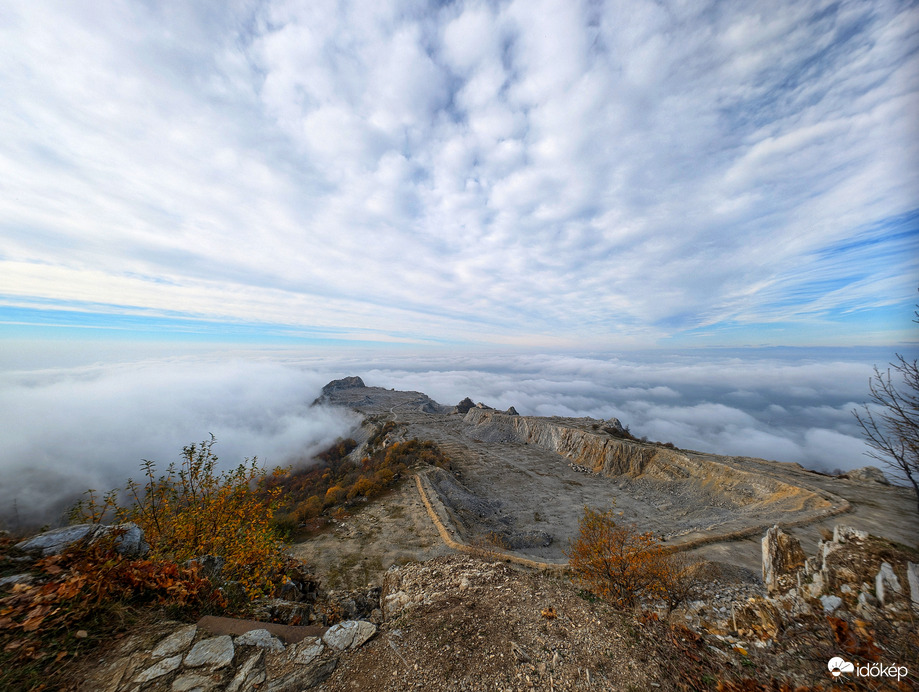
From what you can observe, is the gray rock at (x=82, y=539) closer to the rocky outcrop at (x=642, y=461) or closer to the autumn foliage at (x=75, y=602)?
the autumn foliage at (x=75, y=602)

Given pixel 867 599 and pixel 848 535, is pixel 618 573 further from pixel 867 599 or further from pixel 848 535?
pixel 848 535

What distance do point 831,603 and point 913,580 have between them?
1.46 m

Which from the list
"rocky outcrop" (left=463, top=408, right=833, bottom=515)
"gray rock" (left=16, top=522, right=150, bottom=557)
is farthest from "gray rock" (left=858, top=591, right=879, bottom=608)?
"gray rock" (left=16, top=522, right=150, bottom=557)

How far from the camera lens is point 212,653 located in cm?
564

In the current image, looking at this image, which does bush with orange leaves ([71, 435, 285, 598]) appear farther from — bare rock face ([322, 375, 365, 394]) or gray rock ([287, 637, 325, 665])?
bare rock face ([322, 375, 365, 394])

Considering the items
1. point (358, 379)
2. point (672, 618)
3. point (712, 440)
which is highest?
point (672, 618)

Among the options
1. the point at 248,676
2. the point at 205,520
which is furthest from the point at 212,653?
the point at 205,520

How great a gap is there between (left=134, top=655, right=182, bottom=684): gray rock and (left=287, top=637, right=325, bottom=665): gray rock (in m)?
1.82

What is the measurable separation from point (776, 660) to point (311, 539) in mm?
20350

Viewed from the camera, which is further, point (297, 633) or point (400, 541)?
point (400, 541)

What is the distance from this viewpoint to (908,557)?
6.63 meters

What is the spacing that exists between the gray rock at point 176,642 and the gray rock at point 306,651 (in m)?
1.90

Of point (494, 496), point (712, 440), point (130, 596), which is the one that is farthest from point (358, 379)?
point (712, 440)

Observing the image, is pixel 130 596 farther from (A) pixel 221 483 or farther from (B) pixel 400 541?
(B) pixel 400 541
